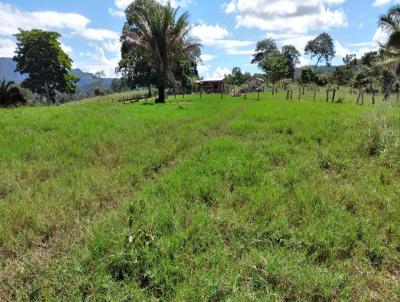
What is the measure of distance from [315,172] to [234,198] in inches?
102

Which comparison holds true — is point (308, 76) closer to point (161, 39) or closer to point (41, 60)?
point (161, 39)

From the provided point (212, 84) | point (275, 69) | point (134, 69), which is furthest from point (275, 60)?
point (134, 69)

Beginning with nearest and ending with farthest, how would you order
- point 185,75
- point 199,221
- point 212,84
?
point 199,221
point 185,75
point 212,84

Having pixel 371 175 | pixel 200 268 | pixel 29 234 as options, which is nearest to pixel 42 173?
pixel 29 234

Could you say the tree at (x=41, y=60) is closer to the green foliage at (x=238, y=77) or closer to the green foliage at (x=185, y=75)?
the green foliage at (x=185, y=75)

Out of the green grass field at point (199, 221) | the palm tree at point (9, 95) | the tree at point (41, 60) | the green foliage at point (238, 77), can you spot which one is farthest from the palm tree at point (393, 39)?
the green foliage at point (238, 77)

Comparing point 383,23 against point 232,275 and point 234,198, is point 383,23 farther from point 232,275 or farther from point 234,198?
point 232,275

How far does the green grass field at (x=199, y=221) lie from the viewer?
3.20 meters

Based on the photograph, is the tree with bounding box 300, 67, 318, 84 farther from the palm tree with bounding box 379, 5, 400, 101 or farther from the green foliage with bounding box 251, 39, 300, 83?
the palm tree with bounding box 379, 5, 400, 101

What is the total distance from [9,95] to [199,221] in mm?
29440

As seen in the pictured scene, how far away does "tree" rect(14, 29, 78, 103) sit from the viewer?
131ft

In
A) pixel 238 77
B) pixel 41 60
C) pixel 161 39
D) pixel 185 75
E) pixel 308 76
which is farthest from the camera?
pixel 238 77

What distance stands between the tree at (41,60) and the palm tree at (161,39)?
1903 centimetres

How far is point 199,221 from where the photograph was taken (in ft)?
14.6
